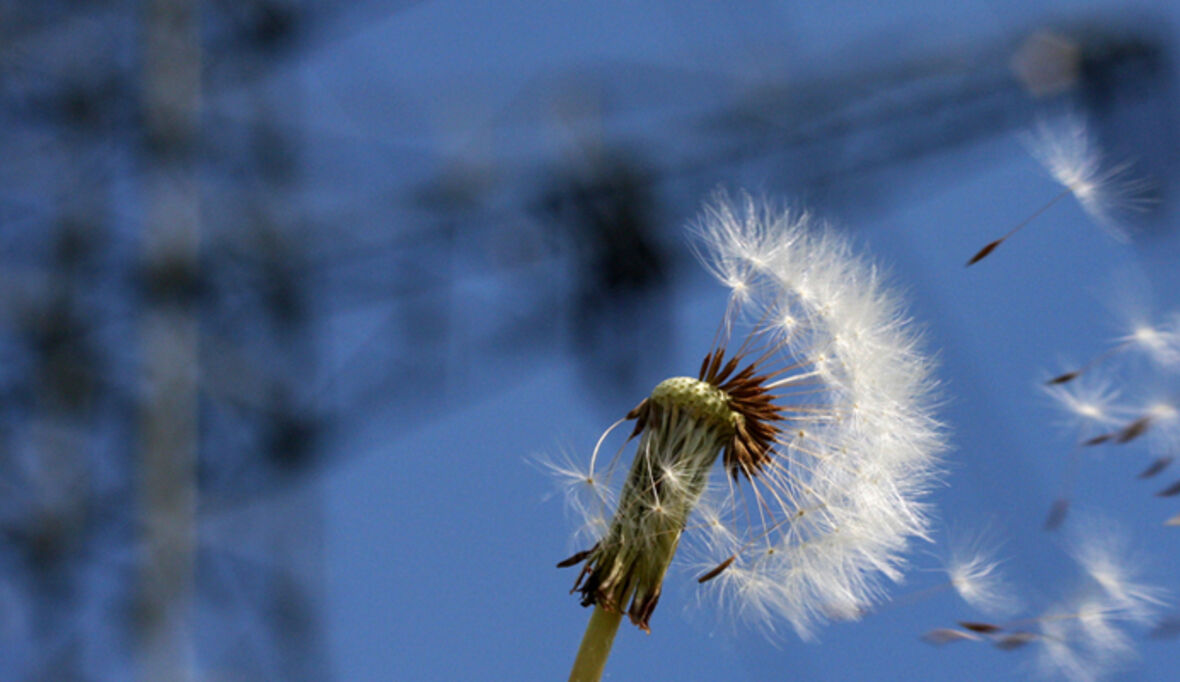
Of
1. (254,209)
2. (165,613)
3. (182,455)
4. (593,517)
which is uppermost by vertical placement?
(254,209)

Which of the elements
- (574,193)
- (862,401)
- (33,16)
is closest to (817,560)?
(862,401)

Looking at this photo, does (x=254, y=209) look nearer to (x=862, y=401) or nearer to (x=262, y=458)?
(x=262, y=458)

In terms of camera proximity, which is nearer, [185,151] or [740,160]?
[185,151]

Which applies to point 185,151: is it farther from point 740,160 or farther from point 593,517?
point 593,517

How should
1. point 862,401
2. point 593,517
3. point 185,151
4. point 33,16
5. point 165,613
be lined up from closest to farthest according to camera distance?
point 593,517 → point 862,401 → point 165,613 → point 185,151 → point 33,16

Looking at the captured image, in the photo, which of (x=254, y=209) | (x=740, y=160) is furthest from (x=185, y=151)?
(x=740, y=160)

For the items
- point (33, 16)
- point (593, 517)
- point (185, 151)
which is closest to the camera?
point (593, 517)

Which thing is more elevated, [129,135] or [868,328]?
[129,135]
